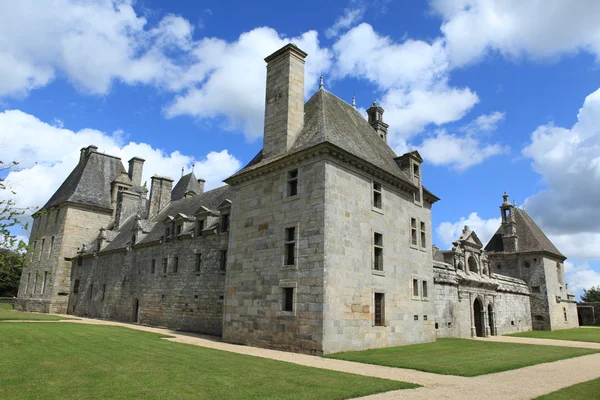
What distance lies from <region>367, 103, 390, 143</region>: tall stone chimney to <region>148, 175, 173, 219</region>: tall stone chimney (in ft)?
59.5

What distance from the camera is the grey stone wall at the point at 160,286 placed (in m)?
21.4

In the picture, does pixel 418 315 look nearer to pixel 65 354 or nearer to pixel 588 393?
pixel 588 393

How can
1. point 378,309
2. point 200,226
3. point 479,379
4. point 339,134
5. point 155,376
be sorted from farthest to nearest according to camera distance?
point 200,226
point 339,134
point 378,309
point 479,379
point 155,376

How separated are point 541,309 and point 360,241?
2836cm

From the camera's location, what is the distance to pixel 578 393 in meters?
8.25

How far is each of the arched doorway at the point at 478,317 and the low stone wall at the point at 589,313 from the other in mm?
28600

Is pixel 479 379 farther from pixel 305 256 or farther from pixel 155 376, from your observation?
pixel 155 376

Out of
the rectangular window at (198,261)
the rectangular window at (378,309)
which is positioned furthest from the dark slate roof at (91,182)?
the rectangular window at (378,309)

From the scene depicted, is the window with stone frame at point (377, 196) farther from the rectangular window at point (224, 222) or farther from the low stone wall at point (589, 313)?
the low stone wall at point (589, 313)

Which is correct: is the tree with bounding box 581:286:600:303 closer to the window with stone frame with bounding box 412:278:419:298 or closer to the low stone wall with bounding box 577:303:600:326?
the low stone wall with bounding box 577:303:600:326

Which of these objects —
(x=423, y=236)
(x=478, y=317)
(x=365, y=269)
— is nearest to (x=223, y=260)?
(x=365, y=269)

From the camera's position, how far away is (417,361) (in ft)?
41.1

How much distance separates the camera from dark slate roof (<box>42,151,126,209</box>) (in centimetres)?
3700

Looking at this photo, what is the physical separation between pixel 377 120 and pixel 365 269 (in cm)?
1125
